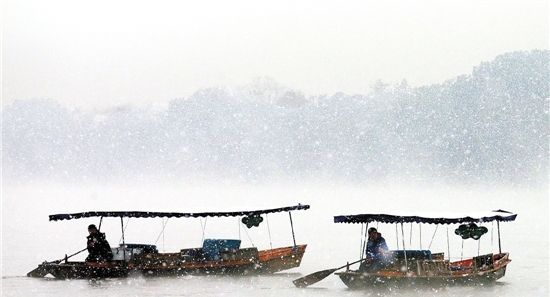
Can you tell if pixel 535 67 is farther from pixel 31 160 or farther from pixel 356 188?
pixel 31 160

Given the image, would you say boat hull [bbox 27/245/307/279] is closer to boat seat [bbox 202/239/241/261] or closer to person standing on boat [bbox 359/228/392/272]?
boat seat [bbox 202/239/241/261]

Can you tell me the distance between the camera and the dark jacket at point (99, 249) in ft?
83.0

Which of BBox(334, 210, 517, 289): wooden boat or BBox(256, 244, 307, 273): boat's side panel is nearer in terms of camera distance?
BBox(334, 210, 517, 289): wooden boat

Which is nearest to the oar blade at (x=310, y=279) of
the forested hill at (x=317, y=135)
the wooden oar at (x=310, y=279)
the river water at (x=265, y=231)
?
the wooden oar at (x=310, y=279)

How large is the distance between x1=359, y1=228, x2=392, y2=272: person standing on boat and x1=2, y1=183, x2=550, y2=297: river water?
66 cm

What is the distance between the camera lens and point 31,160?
5010 inches

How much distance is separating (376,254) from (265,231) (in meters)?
44.4

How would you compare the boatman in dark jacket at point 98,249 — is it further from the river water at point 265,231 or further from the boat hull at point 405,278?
the boat hull at point 405,278

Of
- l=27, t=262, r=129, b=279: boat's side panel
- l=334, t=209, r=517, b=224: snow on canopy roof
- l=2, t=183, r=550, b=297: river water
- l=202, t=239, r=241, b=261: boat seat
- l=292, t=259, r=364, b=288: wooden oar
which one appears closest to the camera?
l=334, t=209, r=517, b=224: snow on canopy roof

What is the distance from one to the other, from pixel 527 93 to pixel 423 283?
9537 centimetres

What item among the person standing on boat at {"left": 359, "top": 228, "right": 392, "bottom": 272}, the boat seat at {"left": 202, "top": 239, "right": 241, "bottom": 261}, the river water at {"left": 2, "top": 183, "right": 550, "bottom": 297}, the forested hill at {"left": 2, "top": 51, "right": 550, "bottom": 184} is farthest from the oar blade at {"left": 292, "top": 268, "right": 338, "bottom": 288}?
the forested hill at {"left": 2, "top": 51, "right": 550, "bottom": 184}

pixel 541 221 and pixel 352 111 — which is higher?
pixel 352 111

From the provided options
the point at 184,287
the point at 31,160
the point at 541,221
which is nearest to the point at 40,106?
the point at 31,160

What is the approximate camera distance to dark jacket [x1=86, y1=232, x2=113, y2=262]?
996 inches
